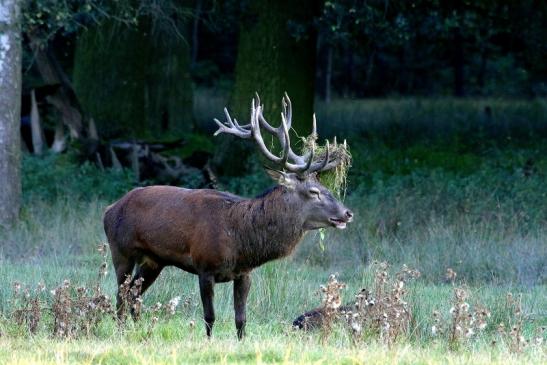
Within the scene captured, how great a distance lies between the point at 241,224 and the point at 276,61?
336 inches

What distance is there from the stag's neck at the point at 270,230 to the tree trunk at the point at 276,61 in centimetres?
801

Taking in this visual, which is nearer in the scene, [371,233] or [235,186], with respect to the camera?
[371,233]

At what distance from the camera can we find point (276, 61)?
18.5m

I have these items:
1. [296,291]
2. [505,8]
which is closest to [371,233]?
[296,291]

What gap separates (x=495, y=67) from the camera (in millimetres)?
37688

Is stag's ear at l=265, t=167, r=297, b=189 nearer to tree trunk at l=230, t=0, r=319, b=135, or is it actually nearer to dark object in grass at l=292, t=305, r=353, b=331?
dark object in grass at l=292, t=305, r=353, b=331

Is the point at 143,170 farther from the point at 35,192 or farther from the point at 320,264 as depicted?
the point at 320,264

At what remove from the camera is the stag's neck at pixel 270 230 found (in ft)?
33.3

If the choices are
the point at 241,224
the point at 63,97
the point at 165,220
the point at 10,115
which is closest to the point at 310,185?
the point at 241,224

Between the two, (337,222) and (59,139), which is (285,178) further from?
(59,139)

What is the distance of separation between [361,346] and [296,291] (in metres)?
3.20

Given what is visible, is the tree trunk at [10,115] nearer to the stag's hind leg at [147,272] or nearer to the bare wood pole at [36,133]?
the bare wood pole at [36,133]

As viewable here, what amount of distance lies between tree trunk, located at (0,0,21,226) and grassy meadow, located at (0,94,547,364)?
40 centimetres

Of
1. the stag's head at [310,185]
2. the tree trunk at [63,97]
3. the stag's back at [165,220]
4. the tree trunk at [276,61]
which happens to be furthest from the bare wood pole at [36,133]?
the stag's head at [310,185]
